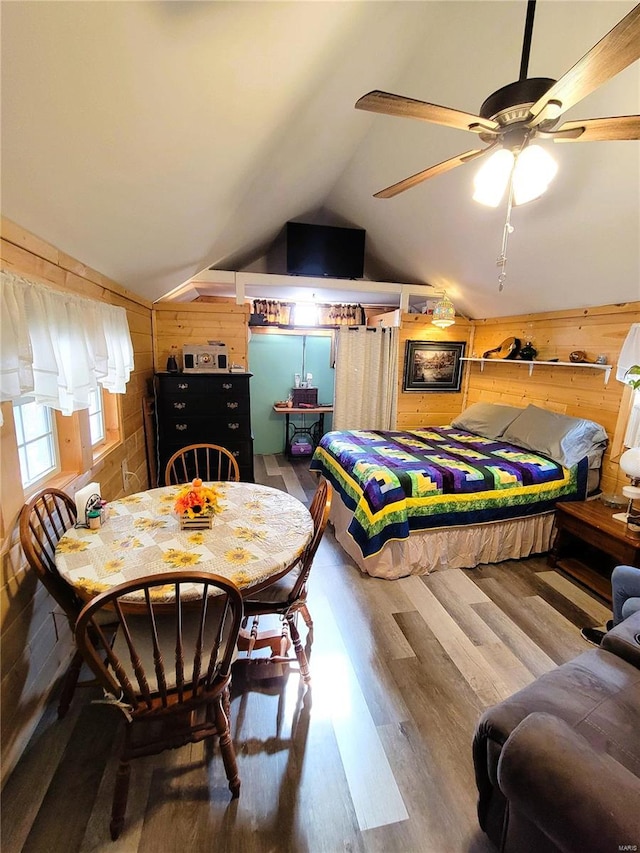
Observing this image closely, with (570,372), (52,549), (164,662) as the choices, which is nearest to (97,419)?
(52,549)

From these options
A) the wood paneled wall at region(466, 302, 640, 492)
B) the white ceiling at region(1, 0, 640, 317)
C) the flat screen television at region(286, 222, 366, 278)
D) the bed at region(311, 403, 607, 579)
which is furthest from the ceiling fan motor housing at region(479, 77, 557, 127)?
the flat screen television at region(286, 222, 366, 278)

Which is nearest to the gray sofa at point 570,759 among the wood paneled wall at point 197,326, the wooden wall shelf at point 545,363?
the wooden wall shelf at point 545,363

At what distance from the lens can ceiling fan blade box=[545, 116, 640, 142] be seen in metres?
1.15

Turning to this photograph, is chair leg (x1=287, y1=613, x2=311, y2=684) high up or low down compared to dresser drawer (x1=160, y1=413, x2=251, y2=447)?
down

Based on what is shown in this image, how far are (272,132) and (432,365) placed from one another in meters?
3.52

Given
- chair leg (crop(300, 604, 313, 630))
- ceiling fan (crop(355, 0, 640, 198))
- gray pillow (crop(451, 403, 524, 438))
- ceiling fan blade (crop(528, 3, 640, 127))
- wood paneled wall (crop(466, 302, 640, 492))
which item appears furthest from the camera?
gray pillow (crop(451, 403, 524, 438))

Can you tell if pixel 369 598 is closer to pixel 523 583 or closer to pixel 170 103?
pixel 523 583

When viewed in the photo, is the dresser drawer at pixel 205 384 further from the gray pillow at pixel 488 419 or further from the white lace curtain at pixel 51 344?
the gray pillow at pixel 488 419

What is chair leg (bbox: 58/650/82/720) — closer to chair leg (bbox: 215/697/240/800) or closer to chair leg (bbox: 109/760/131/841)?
chair leg (bbox: 109/760/131/841)

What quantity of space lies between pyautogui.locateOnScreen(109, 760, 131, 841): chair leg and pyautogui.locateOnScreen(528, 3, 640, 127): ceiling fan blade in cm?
237

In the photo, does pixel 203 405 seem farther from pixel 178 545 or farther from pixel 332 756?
pixel 332 756

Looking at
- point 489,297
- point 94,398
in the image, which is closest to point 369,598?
point 94,398

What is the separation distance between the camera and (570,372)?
136 inches

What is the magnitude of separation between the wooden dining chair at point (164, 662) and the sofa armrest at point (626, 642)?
151 centimetres
